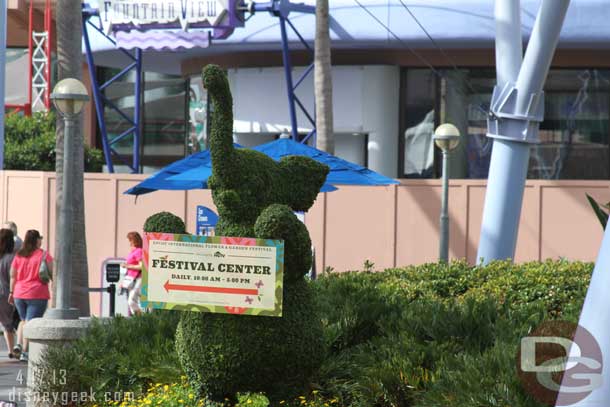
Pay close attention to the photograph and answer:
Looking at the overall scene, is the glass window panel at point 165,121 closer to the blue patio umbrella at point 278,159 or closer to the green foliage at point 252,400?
the blue patio umbrella at point 278,159

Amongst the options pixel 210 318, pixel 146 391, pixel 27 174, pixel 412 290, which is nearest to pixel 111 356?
pixel 146 391

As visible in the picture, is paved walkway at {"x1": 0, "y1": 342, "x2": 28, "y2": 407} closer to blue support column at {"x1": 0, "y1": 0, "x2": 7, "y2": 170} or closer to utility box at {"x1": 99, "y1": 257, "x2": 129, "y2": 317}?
utility box at {"x1": 99, "y1": 257, "x2": 129, "y2": 317}

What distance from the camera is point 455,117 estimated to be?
27.8m

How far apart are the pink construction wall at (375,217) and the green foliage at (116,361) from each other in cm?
914

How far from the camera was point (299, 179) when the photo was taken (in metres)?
9.55

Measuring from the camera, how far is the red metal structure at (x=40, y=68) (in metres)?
31.0

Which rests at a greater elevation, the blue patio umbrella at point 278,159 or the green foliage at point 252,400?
the blue patio umbrella at point 278,159

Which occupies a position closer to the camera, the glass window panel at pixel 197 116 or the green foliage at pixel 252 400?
the green foliage at pixel 252 400

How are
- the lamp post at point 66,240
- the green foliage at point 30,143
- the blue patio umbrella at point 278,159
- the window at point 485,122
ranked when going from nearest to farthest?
the lamp post at point 66,240 < the blue patio umbrella at point 278,159 < the window at point 485,122 < the green foliage at point 30,143

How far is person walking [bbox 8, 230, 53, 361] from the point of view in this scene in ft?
51.7

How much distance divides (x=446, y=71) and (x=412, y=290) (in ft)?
50.7

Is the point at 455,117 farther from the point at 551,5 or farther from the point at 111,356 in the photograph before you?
the point at 111,356

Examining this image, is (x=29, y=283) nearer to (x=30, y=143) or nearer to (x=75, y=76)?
(x=75, y=76)

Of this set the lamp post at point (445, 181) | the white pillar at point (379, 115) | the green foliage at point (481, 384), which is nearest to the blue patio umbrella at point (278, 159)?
the lamp post at point (445, 181)
